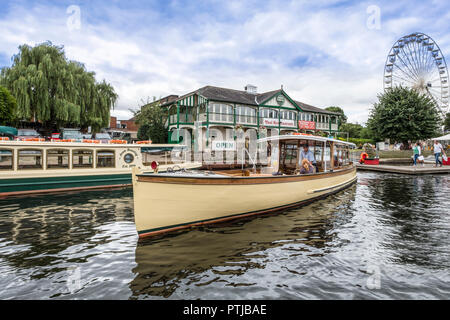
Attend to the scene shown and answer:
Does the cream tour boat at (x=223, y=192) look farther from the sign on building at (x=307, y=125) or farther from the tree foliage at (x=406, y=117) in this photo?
the tree foliage at (x=406, y=117)

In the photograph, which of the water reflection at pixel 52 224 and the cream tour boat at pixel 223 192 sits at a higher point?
the cream tour boat at pixel 223 192

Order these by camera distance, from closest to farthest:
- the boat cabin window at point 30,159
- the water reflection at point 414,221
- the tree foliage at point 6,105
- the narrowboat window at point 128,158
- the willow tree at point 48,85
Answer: the water reflection at point 414,221
the boat cabin window at point 30,159
the narrowboat window at point 128,158
the tree foliage at point 6,105
the willow tree at point 48,85

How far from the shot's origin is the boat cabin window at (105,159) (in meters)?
14.0

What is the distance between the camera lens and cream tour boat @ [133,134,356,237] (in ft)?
19.9

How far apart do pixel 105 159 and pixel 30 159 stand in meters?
3.32

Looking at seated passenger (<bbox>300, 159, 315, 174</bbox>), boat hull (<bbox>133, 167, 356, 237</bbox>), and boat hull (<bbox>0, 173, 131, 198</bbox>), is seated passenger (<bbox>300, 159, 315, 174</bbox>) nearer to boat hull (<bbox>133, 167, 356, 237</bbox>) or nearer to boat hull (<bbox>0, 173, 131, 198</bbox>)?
boat hull (<bbox>133, 167, 356, 237</bbox>)

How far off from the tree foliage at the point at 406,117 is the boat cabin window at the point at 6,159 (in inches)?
1499

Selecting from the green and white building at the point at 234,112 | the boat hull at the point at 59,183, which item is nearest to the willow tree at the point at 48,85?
the green and white building at the point at 234,112

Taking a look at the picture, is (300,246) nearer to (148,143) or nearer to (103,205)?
(103,205)

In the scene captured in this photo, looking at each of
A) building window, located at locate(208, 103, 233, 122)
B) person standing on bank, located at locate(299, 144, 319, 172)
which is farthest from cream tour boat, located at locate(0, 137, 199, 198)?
building window, located at locate(208, 103, 233, 122)

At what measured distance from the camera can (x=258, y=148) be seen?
10.0 metres

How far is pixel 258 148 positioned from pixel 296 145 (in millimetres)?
1665

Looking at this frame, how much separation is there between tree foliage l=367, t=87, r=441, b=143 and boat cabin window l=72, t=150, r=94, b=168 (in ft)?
114

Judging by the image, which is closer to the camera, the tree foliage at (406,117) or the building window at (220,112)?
the building window at (220,112)
